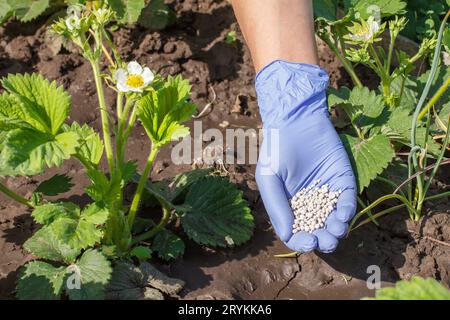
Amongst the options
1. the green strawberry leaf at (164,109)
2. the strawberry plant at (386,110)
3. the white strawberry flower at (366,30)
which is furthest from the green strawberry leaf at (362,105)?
the green strawberry leaf at (164,109)

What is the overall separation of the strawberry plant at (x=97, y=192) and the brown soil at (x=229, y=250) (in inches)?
3.6

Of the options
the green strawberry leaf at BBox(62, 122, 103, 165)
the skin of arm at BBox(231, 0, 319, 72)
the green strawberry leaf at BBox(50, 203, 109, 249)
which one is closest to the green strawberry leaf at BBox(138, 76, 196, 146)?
the green strawberry leaf at BBox(62, 122, 103, 165)

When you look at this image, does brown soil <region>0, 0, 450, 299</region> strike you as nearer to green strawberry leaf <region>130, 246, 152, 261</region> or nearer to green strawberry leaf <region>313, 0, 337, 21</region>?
green strawberry leaf <region>130, 246, 152, 261</region>

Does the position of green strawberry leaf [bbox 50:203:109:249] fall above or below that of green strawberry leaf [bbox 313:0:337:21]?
below

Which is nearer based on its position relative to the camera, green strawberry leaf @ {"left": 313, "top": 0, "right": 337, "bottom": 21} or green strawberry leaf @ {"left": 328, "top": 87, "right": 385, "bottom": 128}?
green strawberry leaf @ {"left": 328, "top": 87, "right": 385, "bottom": 128}

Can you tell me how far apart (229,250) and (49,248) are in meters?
0.54

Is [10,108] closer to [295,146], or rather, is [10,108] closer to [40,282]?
[40,282]

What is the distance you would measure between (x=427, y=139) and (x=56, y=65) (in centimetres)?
142

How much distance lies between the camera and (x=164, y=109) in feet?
5.96

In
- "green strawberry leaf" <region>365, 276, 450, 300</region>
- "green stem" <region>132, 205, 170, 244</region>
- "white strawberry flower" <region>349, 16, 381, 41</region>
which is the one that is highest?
"white strawberry flower" <region>349, 16, 381, 41</region>

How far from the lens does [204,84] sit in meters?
2.61

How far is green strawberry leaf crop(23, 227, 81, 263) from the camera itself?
5.99ft

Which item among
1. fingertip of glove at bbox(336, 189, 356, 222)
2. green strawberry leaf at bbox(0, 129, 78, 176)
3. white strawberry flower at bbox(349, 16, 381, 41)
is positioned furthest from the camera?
white strawberry flower at bbox(349, 16, 381, 41)

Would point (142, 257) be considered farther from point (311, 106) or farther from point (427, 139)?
point (427, 139)
